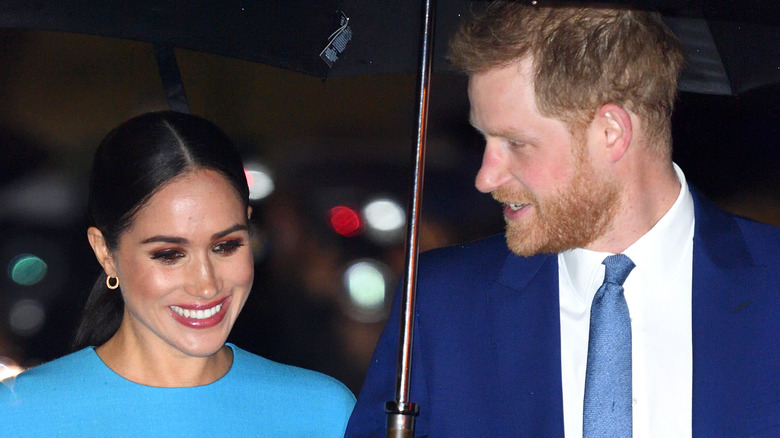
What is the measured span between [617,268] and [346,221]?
6.46 meters

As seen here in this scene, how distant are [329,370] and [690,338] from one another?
503 cm

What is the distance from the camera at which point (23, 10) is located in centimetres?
213

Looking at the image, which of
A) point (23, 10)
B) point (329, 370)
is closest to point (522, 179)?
point (23, 10)

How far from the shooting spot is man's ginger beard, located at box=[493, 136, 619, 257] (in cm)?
217

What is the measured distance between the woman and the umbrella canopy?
12.1 inches

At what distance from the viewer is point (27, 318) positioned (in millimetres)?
6996

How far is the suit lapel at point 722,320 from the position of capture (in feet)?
6.62

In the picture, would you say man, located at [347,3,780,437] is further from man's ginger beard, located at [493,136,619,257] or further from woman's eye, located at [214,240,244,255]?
woman's eye, located at [214,240,244,255]

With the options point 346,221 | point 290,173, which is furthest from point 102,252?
point 346,221

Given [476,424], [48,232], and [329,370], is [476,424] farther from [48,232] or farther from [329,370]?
[48,232]

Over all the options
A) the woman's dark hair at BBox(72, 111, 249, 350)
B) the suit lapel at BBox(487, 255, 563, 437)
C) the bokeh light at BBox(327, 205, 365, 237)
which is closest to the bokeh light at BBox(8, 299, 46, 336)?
the bokeh light at BBox(327, 205, 365, 237)

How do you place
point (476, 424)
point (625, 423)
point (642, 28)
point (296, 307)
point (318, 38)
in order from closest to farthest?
point (625, 423) → point (476, 424) → point (642, 28) → point (318, 38) → point (296, 307)

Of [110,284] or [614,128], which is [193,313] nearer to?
[110,284]

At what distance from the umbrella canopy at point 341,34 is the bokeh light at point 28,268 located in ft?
17.5
